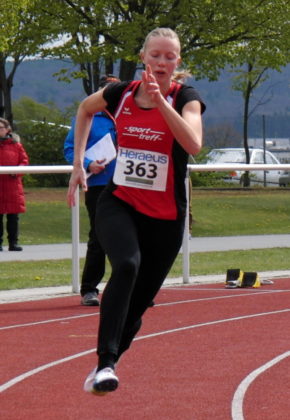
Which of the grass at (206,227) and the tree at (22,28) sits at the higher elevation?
the tree at (22,28)

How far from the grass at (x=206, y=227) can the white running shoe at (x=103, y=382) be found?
7359mm

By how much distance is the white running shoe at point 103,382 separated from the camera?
20.7 feet

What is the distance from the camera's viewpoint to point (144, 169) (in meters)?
6.66

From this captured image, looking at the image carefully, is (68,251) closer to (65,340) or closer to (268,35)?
(65,340)

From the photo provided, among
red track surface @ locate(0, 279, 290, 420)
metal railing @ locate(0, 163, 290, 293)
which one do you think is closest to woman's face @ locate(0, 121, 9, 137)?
metal railing @ locate(0, 163, 290, 293)

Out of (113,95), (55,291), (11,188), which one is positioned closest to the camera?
(113,95)

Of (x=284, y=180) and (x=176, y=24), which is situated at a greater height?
(x=176, y=24)

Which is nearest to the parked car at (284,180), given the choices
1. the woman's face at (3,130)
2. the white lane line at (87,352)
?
the woman's face at (3,130)

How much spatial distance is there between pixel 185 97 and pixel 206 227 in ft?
53.5

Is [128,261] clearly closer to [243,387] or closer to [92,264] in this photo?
[243,387]

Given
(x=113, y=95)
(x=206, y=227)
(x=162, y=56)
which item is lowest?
(x=206, y=227)

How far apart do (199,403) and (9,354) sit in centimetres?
223

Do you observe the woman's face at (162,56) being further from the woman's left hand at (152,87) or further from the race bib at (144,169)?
the race bib at (144,169)

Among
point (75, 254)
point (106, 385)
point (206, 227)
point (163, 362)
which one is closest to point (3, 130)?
point (75, 254)
